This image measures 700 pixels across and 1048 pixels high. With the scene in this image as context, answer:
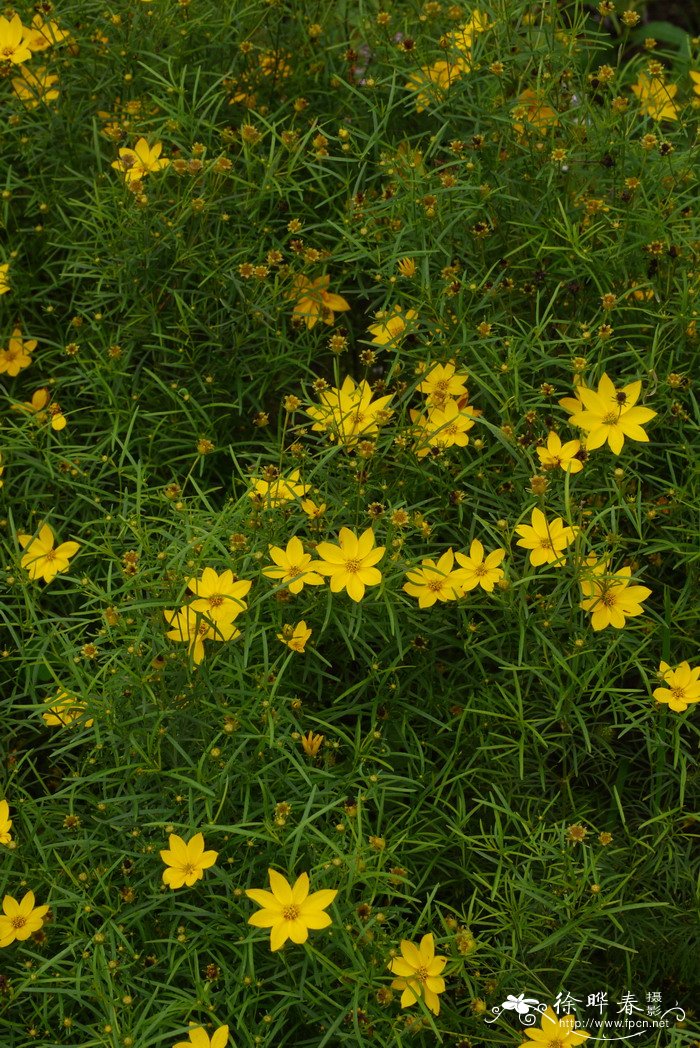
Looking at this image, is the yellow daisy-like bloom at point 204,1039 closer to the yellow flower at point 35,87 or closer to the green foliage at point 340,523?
the green foliage at point 340,523

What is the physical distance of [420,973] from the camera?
156 centimetres

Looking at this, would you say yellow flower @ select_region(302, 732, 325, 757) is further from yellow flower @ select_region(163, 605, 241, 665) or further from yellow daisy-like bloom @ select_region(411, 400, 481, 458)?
yellow daisy-like bloom @ select_region(411, 400, 481, 458)

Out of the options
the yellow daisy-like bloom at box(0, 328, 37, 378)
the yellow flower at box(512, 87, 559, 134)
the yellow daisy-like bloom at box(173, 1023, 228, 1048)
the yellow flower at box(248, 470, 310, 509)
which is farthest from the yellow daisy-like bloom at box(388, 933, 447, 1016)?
the yellow flower at box(512, 87, 559, 134)

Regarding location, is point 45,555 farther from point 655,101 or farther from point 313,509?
point 655,101

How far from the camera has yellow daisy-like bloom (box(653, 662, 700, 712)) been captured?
171 centimetres

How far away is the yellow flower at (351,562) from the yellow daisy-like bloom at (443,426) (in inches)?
10.7

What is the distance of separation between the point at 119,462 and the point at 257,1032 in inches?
40.1

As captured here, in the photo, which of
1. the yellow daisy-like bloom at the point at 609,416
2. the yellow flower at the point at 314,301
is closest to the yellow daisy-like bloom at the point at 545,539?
the yellow daisy-like bloom at the point at 609,416

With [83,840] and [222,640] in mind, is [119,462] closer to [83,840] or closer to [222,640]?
[222,640]

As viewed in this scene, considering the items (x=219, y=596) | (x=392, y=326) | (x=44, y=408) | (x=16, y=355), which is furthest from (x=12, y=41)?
(x=219, y=596)

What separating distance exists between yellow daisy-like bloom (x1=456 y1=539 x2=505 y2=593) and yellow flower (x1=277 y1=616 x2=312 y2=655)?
0.25 meters

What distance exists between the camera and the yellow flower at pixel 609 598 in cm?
172

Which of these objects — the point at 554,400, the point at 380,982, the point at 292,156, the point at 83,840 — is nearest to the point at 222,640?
the point at 83,840

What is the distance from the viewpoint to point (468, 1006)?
64.5 inches
